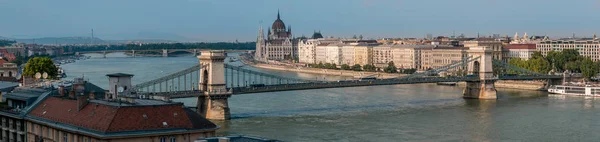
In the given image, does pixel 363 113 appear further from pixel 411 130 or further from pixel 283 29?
pixel 283 29

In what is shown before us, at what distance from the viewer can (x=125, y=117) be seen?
10.3 m

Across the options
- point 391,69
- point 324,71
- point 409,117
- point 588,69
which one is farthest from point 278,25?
point 409,117

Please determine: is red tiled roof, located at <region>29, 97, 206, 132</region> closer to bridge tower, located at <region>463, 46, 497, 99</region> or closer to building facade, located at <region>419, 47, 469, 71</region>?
bridge tower, located at <region>463, 46, 497, 99</region>

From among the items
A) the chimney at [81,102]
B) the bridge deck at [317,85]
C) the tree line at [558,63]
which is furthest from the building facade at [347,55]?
the chimney at [81,102]

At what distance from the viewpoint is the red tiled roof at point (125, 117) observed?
10.2 m

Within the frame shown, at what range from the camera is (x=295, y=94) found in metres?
31.5

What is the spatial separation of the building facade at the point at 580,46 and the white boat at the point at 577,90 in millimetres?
14403

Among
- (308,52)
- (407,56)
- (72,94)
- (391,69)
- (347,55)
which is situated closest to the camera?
(72,94)

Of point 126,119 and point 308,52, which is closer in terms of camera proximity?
point 126,119

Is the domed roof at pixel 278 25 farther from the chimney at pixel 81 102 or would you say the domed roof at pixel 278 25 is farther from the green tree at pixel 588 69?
the chimney at pixel 81 102

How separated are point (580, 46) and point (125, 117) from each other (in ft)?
138

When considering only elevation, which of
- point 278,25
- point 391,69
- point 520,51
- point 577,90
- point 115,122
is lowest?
point 577,90

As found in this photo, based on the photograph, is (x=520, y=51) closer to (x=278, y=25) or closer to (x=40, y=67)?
(x=40, y=67)

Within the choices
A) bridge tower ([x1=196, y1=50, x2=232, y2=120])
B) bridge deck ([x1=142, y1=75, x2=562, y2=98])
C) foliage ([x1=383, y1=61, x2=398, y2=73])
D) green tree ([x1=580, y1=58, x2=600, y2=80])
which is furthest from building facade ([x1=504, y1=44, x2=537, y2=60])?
bridge tower ([x1=196, y1=50, x2=232, y2=120])
